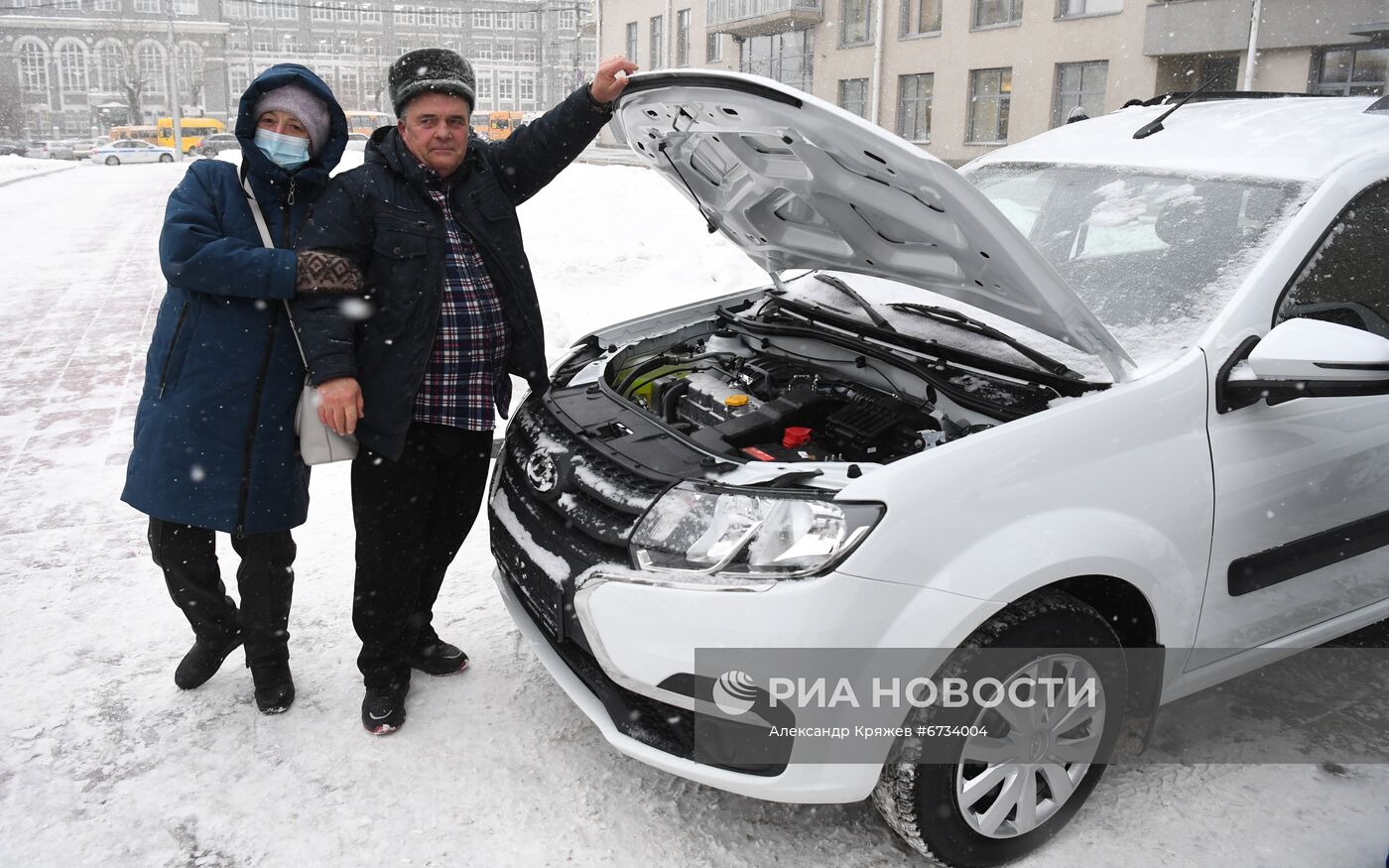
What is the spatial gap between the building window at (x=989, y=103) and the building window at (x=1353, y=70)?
6.37 m

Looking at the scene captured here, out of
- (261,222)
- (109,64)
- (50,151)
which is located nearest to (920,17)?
(261,222)

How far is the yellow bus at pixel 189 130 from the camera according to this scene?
49.2 m

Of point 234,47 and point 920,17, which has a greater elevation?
point 234,47

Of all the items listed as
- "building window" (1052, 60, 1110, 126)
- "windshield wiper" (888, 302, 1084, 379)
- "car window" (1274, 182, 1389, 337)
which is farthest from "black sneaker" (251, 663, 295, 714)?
"building window" (1052, 60, 1110, 126)

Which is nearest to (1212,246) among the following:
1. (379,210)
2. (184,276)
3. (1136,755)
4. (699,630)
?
(1136,755)

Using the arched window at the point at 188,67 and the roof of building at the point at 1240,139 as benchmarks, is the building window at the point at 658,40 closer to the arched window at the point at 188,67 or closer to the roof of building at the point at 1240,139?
the roof of building at the point at 1240,139

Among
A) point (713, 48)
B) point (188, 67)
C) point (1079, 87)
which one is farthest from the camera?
point (188, 67)

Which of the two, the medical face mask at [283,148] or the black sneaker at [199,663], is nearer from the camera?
the medical face mask at [283,148]

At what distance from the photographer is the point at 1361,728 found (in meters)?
2.91

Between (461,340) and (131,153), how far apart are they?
152ft

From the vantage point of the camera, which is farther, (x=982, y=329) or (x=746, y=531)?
(x=982, y=329)

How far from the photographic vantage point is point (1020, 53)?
21.1 metres

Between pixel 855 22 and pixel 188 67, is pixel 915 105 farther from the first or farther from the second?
pixel 188 67

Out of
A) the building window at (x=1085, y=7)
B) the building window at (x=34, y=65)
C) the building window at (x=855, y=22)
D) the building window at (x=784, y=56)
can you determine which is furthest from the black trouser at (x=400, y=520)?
the building window at (x=34, y=65)
